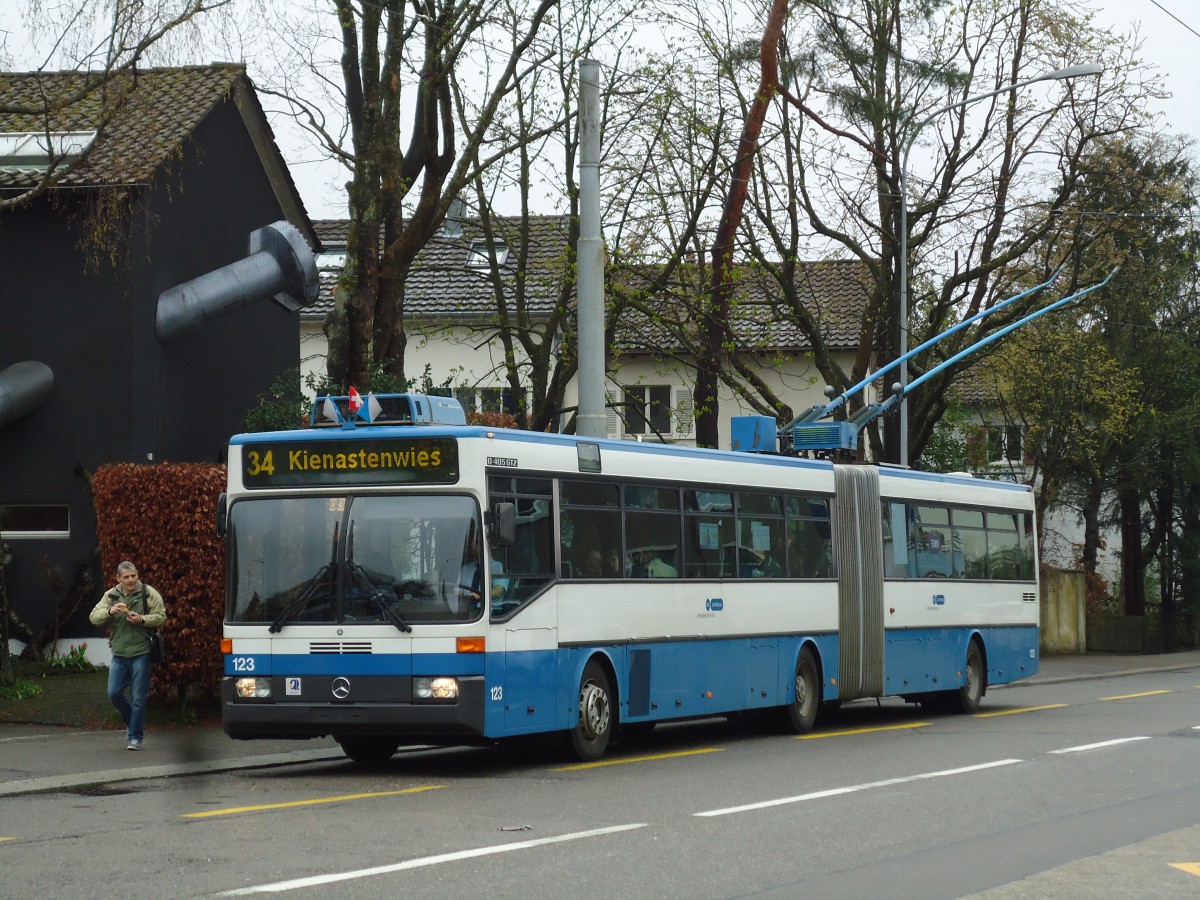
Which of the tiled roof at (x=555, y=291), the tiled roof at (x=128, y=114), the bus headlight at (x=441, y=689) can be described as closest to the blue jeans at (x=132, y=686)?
the bus headlight at (x=441, y=689)

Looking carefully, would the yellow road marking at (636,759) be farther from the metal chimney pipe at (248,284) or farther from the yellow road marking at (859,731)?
the metal chimney pipe at (248,284)

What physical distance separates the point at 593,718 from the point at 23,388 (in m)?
14.1

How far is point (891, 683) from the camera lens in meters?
21.1

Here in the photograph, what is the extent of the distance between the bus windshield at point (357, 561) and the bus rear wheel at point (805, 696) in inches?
236

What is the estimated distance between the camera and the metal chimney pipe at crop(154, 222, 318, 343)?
27438 mm

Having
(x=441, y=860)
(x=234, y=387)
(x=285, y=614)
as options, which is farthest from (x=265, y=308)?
(x=441, y=860)

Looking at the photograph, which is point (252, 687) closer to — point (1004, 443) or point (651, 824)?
point (651, 824)

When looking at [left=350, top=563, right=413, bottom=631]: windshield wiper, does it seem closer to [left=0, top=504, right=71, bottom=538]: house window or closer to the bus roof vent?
the bus roof vent

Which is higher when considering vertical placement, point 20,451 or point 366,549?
point 20,451

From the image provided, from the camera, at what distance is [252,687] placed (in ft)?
47.4

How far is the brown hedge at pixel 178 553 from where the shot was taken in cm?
1878

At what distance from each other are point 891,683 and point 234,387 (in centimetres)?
1359

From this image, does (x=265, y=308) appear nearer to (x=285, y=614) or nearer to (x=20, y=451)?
A: (x=20, y=451)

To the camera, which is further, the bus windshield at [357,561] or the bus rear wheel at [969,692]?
the bus rear wheel at [969,692]
